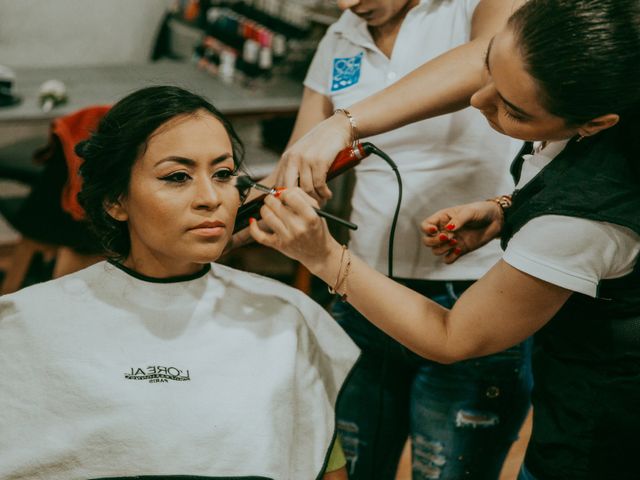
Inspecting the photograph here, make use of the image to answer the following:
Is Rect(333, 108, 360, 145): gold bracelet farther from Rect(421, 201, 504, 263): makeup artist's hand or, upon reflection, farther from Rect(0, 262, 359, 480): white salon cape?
Rect(0, 262, 359, 480): white salon cape

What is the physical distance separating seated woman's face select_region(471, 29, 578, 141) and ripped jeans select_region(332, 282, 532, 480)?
48cm

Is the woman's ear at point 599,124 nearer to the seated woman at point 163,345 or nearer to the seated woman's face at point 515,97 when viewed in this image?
the seated woman's face at point 515,97

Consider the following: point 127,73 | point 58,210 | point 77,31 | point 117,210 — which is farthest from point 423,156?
point 77,31

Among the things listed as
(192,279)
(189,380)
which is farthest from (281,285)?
(189,380)

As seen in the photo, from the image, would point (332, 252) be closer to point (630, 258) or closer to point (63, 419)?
point (630, 258)

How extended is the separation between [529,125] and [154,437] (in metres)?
0.80

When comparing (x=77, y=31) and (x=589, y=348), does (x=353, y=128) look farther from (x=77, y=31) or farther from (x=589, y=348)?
(x=77, y=31)

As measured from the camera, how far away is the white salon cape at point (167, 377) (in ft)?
4.05

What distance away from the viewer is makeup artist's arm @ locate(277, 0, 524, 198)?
1.22 m

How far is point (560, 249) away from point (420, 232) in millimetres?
495

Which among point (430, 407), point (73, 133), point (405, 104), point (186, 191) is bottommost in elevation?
point (73, 133)

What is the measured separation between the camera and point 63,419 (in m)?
1.25

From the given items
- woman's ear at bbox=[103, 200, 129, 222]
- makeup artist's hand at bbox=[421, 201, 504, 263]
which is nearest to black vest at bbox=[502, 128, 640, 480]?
makeup artist's hand at bbox=[421, 201, 504, 263]

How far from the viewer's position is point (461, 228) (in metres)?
1.32
